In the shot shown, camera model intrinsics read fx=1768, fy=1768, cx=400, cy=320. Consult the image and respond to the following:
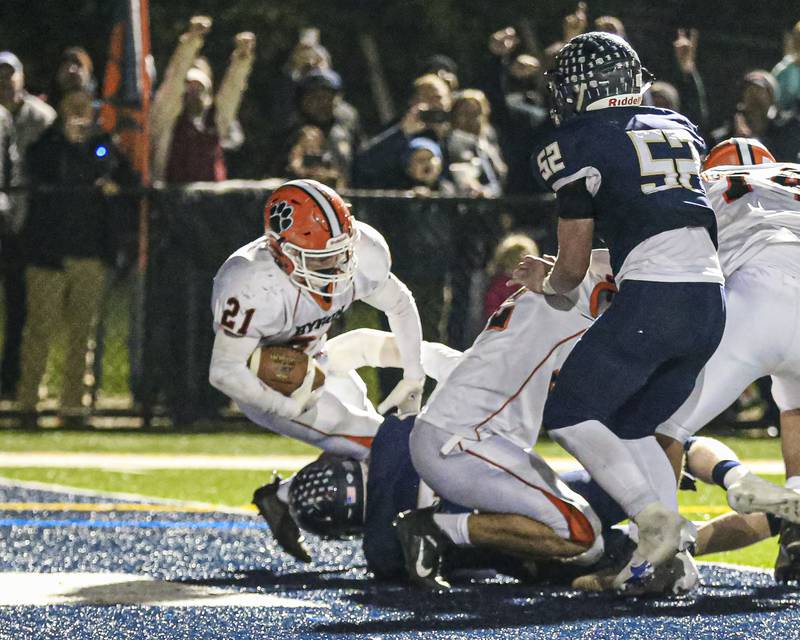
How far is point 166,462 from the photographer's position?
9023 millimetres

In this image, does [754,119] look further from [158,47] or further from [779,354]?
[158,47]

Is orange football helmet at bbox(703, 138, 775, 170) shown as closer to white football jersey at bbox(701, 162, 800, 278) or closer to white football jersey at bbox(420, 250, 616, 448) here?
white football jersey at bbox(701, 162, 800, 278)

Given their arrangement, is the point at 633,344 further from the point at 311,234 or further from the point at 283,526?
the point at 283,526

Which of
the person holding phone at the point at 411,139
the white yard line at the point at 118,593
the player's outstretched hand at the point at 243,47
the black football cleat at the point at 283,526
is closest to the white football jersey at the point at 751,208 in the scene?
the black football cleat at the point at 283,526

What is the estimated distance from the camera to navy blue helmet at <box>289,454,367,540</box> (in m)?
5.69

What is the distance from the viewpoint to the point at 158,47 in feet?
67.8

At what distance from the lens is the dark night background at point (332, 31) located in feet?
57.1

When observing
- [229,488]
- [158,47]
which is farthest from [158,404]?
[158,47]

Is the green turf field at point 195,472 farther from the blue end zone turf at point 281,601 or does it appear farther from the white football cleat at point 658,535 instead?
Answer: the white football cleat at point 658,535

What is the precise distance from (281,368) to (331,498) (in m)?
0.58

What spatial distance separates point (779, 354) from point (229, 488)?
3.39 m

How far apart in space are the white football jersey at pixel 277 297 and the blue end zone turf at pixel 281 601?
Answer: 79 centimetres

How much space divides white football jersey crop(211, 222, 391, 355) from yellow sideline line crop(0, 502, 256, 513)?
1.18 m

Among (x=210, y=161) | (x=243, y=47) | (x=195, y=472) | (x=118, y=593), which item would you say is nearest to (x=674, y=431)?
(x=118, y=593)
